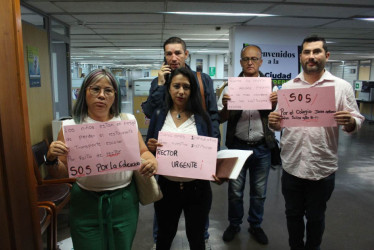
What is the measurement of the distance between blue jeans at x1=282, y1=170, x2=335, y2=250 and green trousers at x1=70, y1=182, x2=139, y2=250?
1.29m

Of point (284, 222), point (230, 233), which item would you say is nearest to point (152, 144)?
point (230, 233)

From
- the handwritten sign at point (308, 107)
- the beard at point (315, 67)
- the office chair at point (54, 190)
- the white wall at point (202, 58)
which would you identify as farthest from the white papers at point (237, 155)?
the white wall at point (202, 58)

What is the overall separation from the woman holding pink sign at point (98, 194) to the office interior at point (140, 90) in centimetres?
33

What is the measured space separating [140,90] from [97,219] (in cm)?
592

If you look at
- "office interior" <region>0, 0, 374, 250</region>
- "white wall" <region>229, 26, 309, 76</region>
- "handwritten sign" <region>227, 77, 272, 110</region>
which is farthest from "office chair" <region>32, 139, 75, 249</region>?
"white wall" <region>229, 26, 309, 76</region>

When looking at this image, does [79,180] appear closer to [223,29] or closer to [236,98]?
[236,98]

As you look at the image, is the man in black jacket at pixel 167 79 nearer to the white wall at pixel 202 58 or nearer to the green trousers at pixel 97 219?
the green trousers at pixel 97 219

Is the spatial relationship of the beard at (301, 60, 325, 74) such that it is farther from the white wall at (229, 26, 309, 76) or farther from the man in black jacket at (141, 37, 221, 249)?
the white wall at (229, 26, 309, 76)

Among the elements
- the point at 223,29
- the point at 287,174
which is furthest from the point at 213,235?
the point at 223,29

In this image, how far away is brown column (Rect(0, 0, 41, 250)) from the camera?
0.80m

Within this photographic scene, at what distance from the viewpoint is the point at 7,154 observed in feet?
2.73

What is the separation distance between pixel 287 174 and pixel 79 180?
1478 millimetres

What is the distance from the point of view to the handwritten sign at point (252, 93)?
220cm

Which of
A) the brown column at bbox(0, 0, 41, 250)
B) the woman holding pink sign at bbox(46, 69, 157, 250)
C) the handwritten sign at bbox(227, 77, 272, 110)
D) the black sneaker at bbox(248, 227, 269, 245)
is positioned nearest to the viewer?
the brown column at bbox(0, 0, 41, 250)
